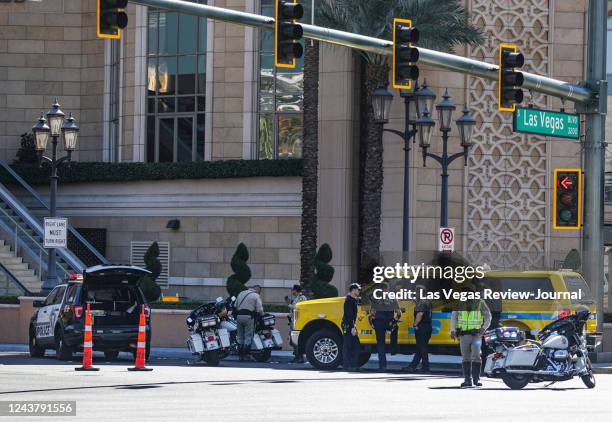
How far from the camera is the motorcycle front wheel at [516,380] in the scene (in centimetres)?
2331

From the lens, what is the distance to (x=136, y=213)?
4453 centimetres

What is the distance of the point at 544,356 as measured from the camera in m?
23.3

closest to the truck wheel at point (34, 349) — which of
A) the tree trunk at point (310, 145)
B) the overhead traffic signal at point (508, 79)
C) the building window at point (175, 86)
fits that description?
the tree trunk at point (310, 145)

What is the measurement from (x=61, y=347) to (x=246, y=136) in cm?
1583

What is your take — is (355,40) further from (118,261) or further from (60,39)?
(60,39)

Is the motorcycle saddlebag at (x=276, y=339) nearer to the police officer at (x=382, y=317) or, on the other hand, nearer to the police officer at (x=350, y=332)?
the police officer at (x=350, y=332)

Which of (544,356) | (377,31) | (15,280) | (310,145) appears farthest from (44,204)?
(544,356)

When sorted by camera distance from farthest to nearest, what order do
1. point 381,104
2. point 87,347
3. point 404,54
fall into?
point 381,104 → point 87,347 → point 404,54

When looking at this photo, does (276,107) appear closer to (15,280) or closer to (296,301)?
(15,280)

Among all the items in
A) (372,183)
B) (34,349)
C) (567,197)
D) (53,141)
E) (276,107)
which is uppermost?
(276,107)

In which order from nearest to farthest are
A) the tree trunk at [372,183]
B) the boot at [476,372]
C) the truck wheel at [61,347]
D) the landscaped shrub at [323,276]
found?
1. the boot at [476,372]
2. the truck wheel at [61,347]
3. the landscaped shrub at [323,276]
4. the tree trunk at [372,183]

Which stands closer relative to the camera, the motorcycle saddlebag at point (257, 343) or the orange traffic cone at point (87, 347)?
the orange traffic cone at point (87, 347)

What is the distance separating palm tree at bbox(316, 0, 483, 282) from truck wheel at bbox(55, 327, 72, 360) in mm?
10281

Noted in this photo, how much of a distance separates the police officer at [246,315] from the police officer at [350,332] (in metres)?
2.96
